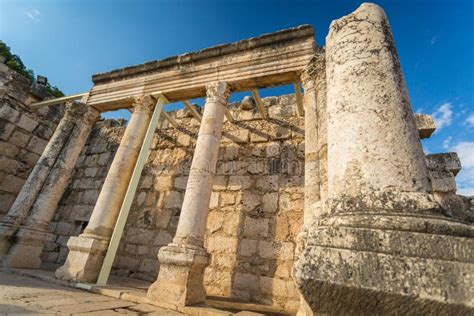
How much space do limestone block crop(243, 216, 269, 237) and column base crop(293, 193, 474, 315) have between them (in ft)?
11.4

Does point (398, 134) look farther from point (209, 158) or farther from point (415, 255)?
point (209, 158)

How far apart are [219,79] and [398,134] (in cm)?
379

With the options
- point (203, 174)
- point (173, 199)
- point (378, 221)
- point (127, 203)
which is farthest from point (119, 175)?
point (378, 221)

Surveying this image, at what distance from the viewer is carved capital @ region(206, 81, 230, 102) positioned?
187 inches

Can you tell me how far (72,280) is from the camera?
4.00 m

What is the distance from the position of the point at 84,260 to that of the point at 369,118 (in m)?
4.76

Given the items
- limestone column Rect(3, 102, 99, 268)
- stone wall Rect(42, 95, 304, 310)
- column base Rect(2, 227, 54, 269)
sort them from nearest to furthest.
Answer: stone wall Rect(42, 95, 304, 310) → column base Rect(2, 227, 54, 269) → limestone column Rect(3, 102, 99, 268)

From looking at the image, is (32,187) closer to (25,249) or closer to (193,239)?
(25,249)

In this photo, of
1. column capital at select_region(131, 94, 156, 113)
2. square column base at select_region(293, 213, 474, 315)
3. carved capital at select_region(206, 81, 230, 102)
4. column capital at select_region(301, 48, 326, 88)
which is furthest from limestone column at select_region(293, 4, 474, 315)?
column capital at select_region(131, 94, 156, 113)

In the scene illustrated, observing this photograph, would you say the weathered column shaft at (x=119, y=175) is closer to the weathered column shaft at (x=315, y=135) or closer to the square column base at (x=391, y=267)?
the weathered column shaft at (x=315, y=135)

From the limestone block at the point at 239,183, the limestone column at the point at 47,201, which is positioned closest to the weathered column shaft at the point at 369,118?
the limestone block at the point at 239,183

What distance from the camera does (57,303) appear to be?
8.92ft

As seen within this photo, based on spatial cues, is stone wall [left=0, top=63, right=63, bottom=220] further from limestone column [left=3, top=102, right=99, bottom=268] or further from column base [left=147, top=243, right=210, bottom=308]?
column base [left=147, top=243, right=210, bottom=308]

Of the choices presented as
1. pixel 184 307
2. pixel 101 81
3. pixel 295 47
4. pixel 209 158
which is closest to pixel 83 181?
pixel 101 81
